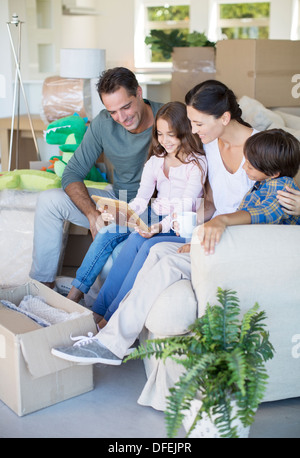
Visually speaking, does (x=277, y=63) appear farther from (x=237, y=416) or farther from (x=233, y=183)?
(x=237, y=416)

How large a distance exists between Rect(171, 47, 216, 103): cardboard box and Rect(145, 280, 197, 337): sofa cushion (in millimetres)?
2665

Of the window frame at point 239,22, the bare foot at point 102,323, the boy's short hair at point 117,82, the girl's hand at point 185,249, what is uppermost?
the window frame at point 239,22

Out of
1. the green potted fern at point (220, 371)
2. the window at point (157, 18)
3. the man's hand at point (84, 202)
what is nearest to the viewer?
the green potted fern at point (220, 371)

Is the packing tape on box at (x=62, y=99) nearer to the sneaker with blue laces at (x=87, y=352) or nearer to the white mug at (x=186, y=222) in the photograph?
the white mug at (x=186, y=222)

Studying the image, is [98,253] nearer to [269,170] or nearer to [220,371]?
[269,170]

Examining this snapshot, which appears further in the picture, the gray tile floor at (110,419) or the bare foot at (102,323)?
the bare foot at (102,323)

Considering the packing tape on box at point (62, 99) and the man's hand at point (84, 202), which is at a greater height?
the packing tape on box at point (62, 99)

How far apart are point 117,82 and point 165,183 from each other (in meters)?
0.50

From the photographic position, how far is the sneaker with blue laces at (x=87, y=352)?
1904 mm

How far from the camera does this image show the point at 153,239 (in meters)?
2.29

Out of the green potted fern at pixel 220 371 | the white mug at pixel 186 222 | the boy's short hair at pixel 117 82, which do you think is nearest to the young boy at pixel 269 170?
the white mug at pixel 186 222

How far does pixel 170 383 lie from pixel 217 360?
0.39m

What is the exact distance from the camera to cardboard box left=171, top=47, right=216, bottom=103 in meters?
4.24

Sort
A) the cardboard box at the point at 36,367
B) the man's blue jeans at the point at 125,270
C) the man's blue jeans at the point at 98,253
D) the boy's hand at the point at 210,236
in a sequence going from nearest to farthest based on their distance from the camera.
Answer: the boy's hand at the point at 210,236 < the cardboard box at the point at 36,367 < the man's blue jeans at the point at 125,270 < the man's blue jeans at the point at 98,253
